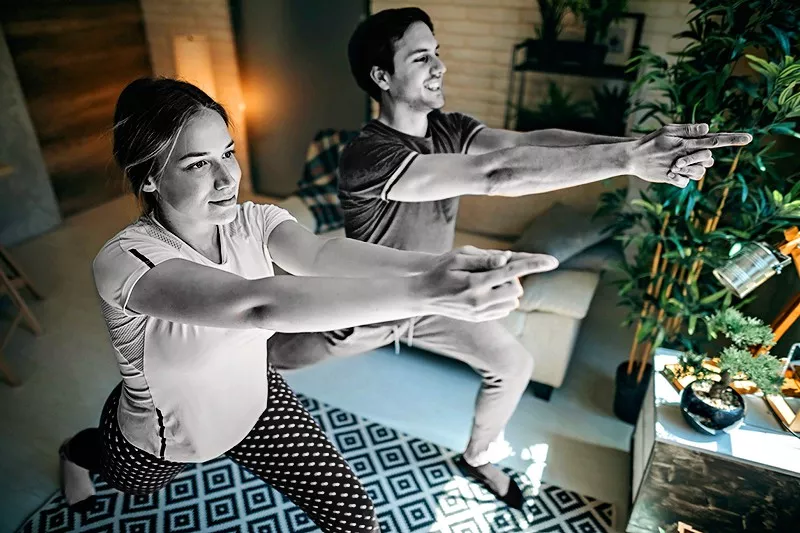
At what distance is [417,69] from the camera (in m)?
1.37

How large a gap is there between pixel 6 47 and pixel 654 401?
12.4ft

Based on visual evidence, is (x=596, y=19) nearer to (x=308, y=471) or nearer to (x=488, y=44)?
(x=488, y=44)

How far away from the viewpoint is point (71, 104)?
3.62m

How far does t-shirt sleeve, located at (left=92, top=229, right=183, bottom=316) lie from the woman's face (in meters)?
0.09

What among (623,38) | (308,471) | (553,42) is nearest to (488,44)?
(553,42)

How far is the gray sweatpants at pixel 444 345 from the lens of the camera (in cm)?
163

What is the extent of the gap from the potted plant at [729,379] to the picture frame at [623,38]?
1455mm

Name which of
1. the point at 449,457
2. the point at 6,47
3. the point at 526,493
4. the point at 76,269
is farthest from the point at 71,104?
the point at 526,493

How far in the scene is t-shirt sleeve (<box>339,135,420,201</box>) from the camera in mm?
1301

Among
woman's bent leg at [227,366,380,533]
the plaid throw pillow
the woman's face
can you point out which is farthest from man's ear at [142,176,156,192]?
the plaid throw pillow

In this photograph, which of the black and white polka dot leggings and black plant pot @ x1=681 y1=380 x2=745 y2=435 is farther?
black plant pot @ x1=681 y1=380 x2=745 y2=435

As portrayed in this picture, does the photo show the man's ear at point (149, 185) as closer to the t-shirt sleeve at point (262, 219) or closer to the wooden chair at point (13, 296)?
the t-shirt sleeve at point (262, 219)

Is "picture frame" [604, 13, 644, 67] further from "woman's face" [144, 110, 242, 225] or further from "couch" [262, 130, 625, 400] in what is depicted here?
"woman's face" [144, 110, 242, 225]

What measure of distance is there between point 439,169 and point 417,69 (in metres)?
0.31
